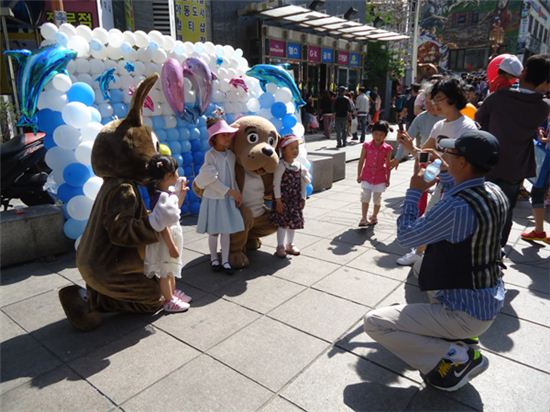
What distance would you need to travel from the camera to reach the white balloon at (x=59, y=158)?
4.47m

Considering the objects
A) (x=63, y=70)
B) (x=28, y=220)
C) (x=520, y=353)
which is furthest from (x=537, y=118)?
(x=28, y=220)

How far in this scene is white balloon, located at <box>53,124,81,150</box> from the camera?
438 centimetres

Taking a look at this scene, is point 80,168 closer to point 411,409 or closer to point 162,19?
point 411,409

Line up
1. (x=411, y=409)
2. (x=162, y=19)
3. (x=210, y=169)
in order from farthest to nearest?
(x=162, y=19) → (x=210, y=169) → (x=411, y=409)

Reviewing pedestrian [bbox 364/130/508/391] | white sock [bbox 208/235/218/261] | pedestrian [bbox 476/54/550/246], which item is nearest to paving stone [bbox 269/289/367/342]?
pedestrian [bbox 364/130/508/391]

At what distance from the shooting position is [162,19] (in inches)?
490

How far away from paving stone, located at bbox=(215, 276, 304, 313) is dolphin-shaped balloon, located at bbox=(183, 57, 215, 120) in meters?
3.12

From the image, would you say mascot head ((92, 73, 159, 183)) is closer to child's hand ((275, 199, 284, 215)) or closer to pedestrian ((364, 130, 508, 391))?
child's hand ((275, 199, 284, 215))

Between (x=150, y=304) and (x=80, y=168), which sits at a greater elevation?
(x=80, y=168)

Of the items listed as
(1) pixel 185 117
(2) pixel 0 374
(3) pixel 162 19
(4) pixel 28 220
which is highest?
(3) pixel 162 19

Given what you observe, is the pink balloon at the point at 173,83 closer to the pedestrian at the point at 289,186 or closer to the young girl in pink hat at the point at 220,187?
the young girl in pink hat at the point at 220,187

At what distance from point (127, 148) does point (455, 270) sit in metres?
2.43

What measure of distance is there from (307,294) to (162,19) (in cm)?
1170

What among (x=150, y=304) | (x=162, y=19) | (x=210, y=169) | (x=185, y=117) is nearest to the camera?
(x=150, y=304)
